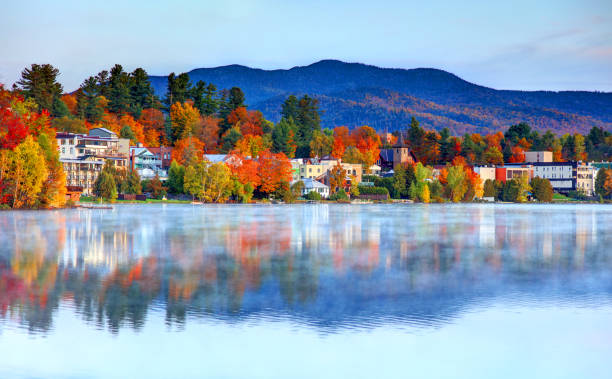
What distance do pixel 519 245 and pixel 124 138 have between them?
10070 cm

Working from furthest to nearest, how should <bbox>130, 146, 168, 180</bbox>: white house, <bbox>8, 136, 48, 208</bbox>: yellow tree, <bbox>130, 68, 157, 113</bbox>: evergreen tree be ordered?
<bbox>130, 68, 157, 113</bbox>: evergreen tree, <bbox>130, 146, 168, 180</bbox>: white house, <bbox>8, 136, 48, 208</bbox>: yellow tree

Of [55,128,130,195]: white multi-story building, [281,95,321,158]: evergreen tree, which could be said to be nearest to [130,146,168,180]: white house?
[55,128,130,195]: white multi-story building

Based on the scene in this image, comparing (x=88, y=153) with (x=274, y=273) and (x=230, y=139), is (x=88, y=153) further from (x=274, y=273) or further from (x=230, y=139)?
(x=274, y=273)

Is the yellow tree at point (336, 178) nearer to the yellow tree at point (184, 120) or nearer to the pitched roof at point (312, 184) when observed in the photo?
the pitched roof at point (312, 184)

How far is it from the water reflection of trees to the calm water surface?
0.08 m

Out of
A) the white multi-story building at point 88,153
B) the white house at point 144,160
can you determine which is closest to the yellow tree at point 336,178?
the white house at point 144,160

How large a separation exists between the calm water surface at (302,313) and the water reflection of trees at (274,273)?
8cm

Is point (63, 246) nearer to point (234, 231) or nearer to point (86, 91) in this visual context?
point (234, 231)

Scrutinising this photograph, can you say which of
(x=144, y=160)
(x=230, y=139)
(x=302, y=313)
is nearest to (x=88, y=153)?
(x=144, y=160)

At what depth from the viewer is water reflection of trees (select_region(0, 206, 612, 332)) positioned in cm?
1532

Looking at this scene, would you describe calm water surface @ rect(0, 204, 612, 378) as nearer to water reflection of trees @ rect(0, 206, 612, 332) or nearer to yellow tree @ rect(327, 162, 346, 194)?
water reflection of trees @ rect(0, 206, 612, 332)

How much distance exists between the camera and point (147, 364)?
434 inches

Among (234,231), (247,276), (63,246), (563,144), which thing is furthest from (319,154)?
(247,276)

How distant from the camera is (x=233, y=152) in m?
111
